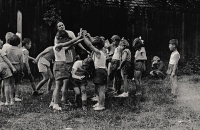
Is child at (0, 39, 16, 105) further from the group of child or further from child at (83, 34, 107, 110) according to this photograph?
child at (83, 34, 107, 110)

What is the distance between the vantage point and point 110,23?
12.3 meters

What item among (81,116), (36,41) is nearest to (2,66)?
(81,116)

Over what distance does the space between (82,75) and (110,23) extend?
18.1ft

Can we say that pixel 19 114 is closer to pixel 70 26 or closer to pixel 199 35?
pixel 70 26

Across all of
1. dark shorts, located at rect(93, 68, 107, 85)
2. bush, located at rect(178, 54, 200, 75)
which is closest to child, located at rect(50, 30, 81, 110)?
dark shorts, located at rect(93, 68, 107, 85)

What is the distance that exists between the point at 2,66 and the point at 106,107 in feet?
7.59

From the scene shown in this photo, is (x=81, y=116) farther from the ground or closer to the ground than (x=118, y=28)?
closer to the ground

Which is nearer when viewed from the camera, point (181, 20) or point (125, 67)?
point (125, 67)

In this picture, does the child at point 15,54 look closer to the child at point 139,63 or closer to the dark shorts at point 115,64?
the dark shorts at point 115,64

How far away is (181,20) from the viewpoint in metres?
14.2

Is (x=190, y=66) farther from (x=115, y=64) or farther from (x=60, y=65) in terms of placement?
(x=60, y=65)

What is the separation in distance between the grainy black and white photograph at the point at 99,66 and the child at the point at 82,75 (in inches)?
0.8

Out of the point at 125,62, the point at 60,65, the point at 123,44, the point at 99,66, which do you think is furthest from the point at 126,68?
the point at 60,65

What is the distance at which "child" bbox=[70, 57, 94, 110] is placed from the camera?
22.9ft
